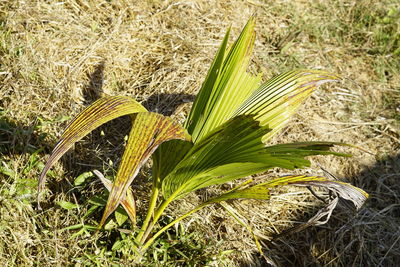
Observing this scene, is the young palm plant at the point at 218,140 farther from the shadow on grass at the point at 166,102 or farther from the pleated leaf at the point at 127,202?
the shadow on grass at the point at 166,102

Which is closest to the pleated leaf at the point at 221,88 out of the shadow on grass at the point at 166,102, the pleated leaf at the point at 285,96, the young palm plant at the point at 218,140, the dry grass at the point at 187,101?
the young palm plant at the point at 218,140

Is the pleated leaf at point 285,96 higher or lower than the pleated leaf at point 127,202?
higher

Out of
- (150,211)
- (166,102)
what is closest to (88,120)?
(150,211)

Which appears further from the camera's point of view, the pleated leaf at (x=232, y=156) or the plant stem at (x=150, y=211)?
the plant stem at (x=150, y=211)

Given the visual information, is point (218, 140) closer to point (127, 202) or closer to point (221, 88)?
point (221, 88)

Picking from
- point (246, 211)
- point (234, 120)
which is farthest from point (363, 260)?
point (234, 120)

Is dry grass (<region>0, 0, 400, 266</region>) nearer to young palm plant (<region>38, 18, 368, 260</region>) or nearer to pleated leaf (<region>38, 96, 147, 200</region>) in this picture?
young palm plant (<region>38, 18, 368, 260</region>)
